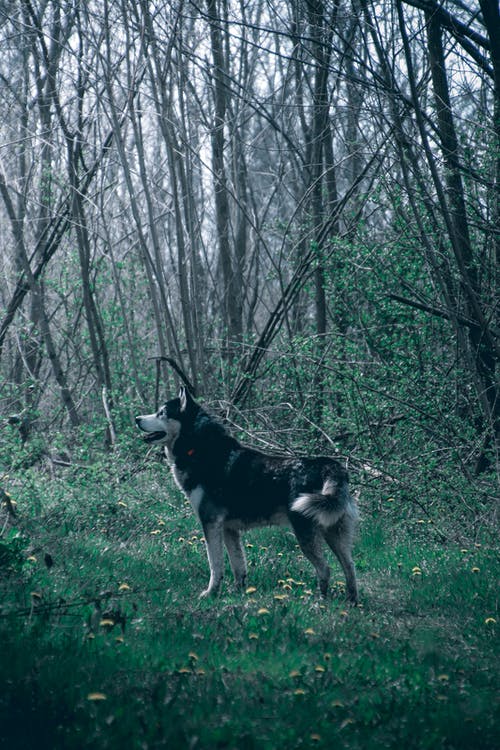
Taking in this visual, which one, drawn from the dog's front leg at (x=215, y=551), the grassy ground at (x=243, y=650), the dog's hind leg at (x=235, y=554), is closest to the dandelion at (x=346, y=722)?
the grassy ground at (x=243, y=650)

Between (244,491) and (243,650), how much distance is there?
91.8 inches

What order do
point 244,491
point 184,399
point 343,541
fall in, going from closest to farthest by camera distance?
point 343,541 < point 244,491 < point 184,399

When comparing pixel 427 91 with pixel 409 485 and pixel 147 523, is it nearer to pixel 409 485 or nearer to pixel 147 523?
pixel 409 485

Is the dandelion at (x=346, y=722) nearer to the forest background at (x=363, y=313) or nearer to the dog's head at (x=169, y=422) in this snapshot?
the forest background at (x=363, y=313)

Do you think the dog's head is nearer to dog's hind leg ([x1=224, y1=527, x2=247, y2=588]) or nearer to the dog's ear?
the dog's ear

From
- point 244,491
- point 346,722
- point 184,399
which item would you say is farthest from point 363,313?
point 346,722

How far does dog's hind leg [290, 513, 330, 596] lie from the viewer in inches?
268

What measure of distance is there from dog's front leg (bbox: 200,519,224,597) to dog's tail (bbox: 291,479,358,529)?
87 cm

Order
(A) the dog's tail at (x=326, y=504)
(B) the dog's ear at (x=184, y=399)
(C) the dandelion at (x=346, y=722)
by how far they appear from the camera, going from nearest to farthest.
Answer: (C) the dandelion at (x=346, y=722) → (A) the dog's tail at (x=326, y=504) → (B) the dog's ear at (x=184, y=399)

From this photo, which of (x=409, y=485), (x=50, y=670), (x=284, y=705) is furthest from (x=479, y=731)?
(x=409, y=485)

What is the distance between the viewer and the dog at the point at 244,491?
6.79 m

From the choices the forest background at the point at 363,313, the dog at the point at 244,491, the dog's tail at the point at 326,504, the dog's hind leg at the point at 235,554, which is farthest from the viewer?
the forest background at the point at 363,313

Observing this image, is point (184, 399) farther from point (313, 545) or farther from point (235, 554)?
point (313, 545)

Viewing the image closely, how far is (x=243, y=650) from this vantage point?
509 cm
